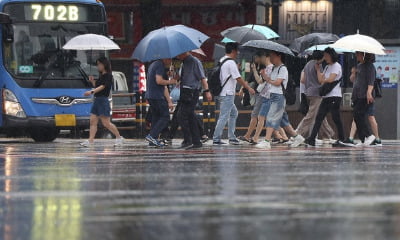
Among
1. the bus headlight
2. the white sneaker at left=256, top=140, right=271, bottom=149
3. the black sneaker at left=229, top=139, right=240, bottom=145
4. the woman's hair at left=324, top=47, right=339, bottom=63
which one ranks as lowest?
the black sneaker at left=229, top=139, right=240, bottom=145

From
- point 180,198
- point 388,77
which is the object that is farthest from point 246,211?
point 388,77

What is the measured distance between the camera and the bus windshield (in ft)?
72.5

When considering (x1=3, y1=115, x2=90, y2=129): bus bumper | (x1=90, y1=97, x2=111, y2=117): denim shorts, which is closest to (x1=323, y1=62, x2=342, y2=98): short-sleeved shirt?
(x1=90, y1=97, x2=111, y2=117): denim shorts

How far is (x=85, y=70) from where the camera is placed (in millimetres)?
22672

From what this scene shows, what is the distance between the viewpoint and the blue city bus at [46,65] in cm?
2197

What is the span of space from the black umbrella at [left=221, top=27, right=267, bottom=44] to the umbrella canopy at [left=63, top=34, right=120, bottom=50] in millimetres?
2280

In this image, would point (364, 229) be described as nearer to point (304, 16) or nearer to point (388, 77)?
point (388, 77)

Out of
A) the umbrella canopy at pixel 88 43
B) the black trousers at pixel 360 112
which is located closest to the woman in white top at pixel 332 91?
the black trousers at pixel 360 112

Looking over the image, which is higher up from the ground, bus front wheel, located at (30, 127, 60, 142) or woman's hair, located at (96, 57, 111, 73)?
woman's hair, located at (96, 57, 111, 73)

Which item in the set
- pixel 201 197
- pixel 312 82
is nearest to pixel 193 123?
pixel 312 82

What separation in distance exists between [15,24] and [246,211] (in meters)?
14.4

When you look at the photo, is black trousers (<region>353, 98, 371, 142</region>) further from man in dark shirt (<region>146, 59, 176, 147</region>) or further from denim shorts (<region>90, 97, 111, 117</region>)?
denim shorts (<region>90, 97, 111, 117</region>)

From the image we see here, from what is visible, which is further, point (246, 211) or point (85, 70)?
point (85, 70)

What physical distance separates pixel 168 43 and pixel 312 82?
2793 millimetres
